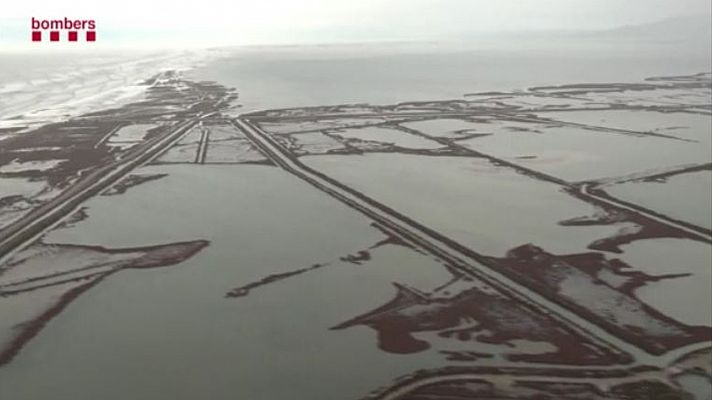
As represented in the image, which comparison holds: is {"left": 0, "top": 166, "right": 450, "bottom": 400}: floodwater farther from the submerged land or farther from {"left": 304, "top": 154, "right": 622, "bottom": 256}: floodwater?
{"left": 304, "top": 154, "right": 622, "bottom": 256}: floodwater

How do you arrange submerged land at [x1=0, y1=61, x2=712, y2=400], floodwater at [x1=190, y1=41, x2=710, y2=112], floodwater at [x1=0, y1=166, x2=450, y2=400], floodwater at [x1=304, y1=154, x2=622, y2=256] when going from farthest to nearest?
floodwater at [x1=190, y1=41, x2=710, y2=112] < floodwater at [x1=304, y1=154, x2=622, y2=256] < submerged land at [x1=0, y1=61, x2=712, y2=400] < floodwater at [x1=0, y1=166, x2=450, y2=400]

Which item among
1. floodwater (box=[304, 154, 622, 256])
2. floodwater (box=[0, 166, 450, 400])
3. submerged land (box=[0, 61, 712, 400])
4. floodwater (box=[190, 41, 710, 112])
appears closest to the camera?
floodwater (box=[0, 166, 450, 400])

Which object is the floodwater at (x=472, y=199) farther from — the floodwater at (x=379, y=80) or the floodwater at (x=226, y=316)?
the floodwater at (x=379, y=80)

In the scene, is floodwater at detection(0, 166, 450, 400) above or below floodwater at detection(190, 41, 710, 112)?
below

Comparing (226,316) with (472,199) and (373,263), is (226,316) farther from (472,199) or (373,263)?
(472,199)

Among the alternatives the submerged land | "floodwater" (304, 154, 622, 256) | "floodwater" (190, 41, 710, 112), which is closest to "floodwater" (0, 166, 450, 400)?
the submerged land

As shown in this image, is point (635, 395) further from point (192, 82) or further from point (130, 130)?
point (192, 82)

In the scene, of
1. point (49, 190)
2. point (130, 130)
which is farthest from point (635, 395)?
point (130, 130)

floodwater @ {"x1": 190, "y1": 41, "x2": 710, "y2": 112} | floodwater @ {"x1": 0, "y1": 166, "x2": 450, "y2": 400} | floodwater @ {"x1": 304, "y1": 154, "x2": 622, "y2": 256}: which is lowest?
floodwater @ {"x1": 0, "y1": 166, "x2": 450, "y2": 400}

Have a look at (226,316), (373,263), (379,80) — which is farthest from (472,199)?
(379,80)
